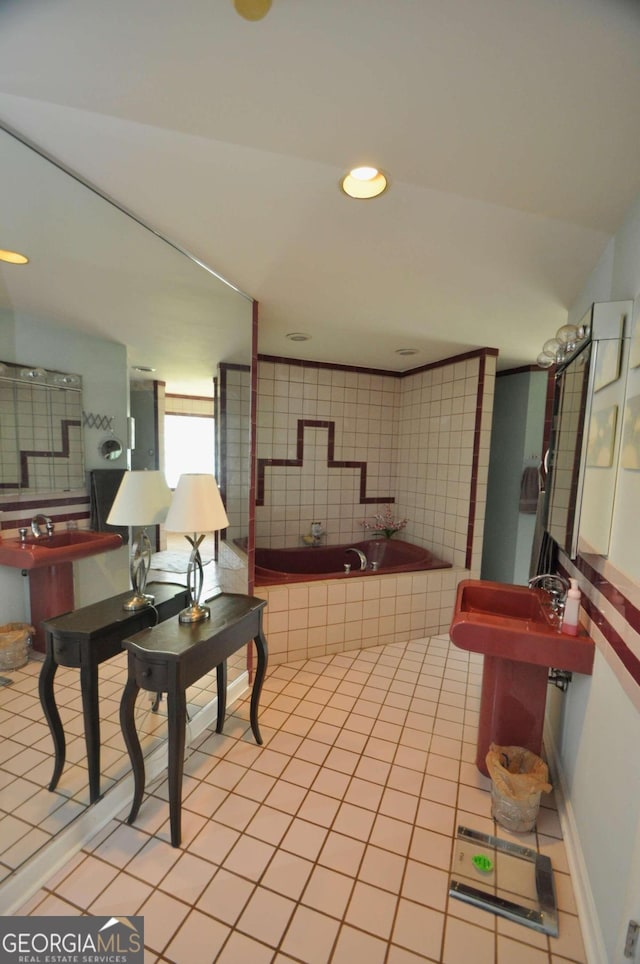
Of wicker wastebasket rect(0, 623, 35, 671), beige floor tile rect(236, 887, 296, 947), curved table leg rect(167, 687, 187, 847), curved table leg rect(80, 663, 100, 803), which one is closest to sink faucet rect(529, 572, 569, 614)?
beige floor tile rect(236, 887, 296, 947)

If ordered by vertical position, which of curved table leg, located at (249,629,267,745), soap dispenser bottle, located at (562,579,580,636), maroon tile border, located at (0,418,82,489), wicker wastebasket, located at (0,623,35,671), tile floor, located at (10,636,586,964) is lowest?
tile floor, located at (10,636,586,964)

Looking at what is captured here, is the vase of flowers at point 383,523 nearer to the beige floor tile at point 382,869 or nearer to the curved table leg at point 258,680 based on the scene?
the curved table leg at point 258,680

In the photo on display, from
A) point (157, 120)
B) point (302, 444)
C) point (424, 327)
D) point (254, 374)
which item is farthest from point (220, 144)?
point (302, 444)

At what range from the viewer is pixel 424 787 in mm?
1738

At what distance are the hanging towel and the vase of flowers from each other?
1.07 metres

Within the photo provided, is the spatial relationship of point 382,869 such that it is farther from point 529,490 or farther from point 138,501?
point 529,490

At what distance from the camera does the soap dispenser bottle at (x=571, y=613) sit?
5.13 ft

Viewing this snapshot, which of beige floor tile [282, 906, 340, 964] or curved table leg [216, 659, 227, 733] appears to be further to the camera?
curved table leg [216, 659, 227, 733]

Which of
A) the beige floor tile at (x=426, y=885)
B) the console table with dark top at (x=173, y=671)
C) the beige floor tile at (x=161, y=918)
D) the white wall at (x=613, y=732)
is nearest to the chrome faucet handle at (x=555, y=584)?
the white wall at (x=613, y=732)

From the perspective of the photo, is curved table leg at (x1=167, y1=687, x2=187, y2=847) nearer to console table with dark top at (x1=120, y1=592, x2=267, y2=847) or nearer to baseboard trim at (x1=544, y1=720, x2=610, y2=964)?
console table with dark top at (x1=120, y1=592, x2=267, y2=847)

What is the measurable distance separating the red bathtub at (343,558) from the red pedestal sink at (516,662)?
55.7 inches

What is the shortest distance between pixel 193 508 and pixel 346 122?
1.33m

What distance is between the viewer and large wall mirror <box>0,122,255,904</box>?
128cm

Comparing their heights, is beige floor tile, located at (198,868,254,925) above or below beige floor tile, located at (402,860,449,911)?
above
